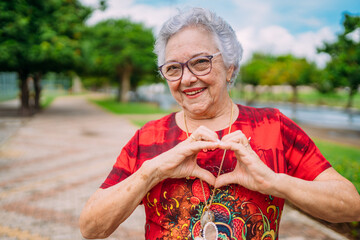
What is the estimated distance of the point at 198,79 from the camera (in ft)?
5.00

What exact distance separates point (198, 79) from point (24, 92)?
51.8 feet

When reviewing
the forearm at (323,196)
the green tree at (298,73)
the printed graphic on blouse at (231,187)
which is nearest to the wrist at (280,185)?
the forearm at (323,196)

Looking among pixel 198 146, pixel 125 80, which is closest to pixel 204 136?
pixel 198 146

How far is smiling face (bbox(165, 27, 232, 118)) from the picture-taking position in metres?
1.49

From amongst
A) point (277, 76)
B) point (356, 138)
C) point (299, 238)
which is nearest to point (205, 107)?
point (299, 238)

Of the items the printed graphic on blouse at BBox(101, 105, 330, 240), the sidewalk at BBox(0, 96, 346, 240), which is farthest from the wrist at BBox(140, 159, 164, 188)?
the sidewalk at BBox(0, 96, 346, 240)

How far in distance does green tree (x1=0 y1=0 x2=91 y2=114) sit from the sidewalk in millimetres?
3519

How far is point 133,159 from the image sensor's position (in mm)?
1583

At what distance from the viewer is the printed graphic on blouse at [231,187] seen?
1444mm

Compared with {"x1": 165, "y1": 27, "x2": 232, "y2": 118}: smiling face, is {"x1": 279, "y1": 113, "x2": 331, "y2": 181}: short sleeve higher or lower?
lower

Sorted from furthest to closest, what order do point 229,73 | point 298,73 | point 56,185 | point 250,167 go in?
point 298,73, point 56,185, point 229,73, point 250,167

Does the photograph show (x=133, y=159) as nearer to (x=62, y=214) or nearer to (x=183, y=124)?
(x=183, y=124)

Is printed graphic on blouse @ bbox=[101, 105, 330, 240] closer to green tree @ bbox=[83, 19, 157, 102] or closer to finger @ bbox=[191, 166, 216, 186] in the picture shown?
finger @ bbox=[191, 166, 216, 186]

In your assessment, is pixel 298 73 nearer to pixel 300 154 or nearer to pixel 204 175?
pixel 300 154
